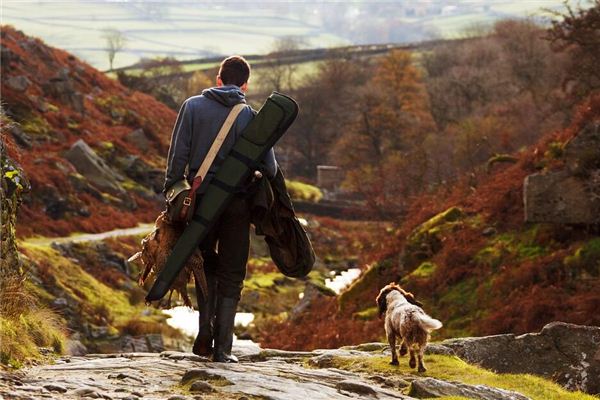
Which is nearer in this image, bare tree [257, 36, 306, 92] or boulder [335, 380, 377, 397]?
boulder [335, 380, 377, 397]

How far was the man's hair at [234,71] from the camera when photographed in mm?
9945

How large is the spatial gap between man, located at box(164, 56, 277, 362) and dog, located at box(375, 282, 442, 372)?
1836 millimetres

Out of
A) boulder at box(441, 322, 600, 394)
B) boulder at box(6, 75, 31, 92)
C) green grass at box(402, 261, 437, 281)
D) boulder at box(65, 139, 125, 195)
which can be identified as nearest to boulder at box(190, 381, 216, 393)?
boulder at box(441, 322, 600, 394)

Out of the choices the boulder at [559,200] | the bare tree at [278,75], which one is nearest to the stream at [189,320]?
the boulder at [559,200]

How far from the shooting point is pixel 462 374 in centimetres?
1073

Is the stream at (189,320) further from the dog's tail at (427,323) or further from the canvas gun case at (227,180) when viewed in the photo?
the canvas gun case at (227,180)

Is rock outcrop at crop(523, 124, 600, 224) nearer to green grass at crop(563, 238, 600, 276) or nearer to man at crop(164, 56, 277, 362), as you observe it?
green grass at crop(563, 238, 600, 276)

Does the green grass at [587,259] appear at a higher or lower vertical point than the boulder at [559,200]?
lower

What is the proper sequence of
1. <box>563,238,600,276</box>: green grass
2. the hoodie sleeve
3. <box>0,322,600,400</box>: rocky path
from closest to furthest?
<box>0,322,600,400</box>: rocky path → the hoodie sleeve → <box>563,238,600,276</box>: green grass

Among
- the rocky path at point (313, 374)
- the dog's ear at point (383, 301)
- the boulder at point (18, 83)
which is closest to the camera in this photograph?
the rocky path at point (313, 374)

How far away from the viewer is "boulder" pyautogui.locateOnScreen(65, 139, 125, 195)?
49375 mm

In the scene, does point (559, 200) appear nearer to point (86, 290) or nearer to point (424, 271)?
point (424, 271)

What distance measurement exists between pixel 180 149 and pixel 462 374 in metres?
3.77

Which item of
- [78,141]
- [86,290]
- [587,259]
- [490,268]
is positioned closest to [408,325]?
[587,259]
